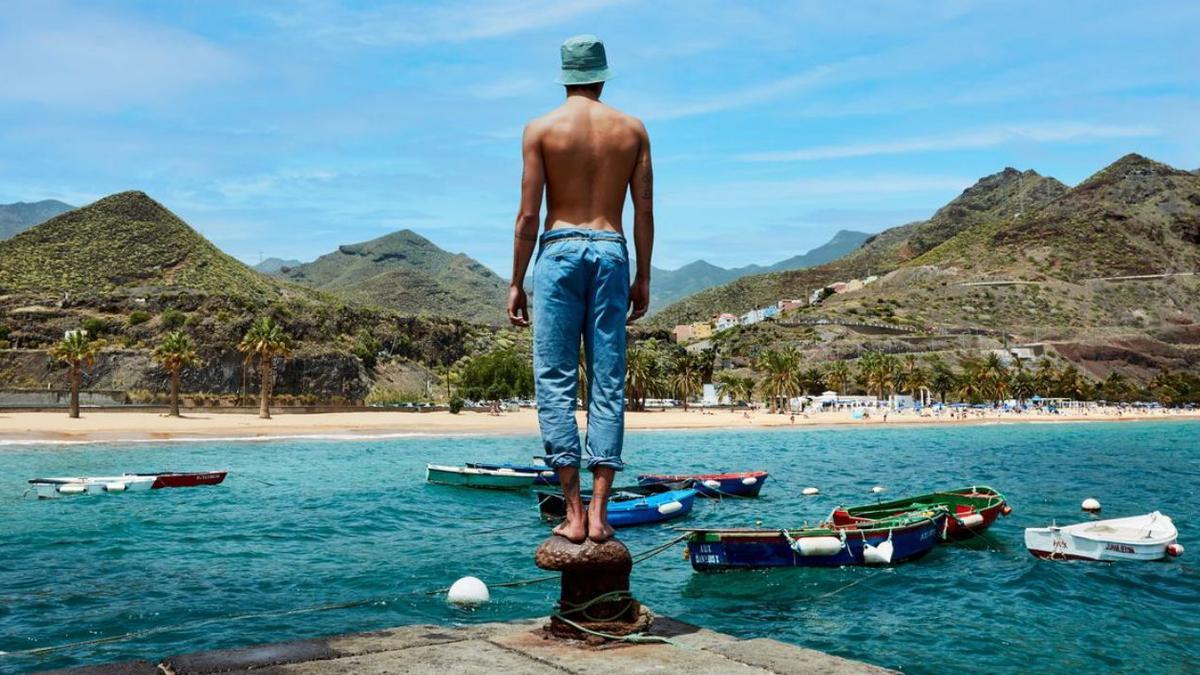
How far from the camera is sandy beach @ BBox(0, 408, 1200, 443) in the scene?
2474 inches

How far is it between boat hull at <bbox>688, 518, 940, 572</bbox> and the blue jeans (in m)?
13.2

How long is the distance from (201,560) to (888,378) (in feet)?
427

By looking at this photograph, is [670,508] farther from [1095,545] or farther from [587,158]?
[587,158]

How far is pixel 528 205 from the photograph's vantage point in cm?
794

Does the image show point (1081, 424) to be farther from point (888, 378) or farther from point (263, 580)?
point (263, 580)

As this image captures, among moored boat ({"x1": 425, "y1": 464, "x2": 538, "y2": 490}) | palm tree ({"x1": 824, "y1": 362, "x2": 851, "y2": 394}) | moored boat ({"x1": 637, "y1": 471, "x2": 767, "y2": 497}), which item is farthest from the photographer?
palm tree ({"x1": 824, "y1": 362, "x2": 851, "y2": 394})

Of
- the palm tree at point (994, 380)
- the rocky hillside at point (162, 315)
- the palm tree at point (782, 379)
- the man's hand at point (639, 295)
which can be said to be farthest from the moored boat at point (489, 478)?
the palm tree at point (994, 380)

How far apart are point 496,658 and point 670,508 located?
24044 millimetres

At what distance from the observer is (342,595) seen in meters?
18.7

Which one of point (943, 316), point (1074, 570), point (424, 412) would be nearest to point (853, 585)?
point (1074, 570)

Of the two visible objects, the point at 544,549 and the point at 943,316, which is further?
the point at 943,316

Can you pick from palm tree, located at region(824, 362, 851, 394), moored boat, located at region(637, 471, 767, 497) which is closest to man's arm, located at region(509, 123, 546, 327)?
moored boat, located at region(637, 471, 767, 497)

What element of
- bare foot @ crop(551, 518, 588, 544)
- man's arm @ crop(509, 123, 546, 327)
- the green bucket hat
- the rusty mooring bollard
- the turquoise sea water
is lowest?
Answer: the turquoise sea water

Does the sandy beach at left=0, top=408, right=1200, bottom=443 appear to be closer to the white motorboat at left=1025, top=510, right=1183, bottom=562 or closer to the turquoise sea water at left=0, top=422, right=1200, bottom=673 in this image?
the turquoise sea water at left=0, top=422, right=1200, bottom=673
